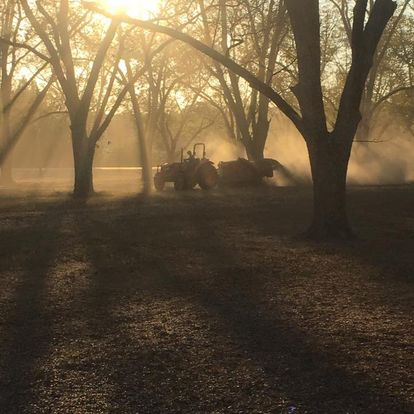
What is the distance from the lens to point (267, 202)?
1922cm

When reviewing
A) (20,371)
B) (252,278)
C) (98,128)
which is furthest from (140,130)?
(20,371)

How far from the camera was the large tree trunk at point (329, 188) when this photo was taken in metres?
10.6

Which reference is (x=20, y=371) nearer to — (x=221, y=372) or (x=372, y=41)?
(x=221, y=372)

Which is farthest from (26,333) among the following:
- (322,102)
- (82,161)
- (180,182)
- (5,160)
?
(5,160)

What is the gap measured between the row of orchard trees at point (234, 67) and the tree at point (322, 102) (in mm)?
17

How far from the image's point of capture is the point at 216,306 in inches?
246

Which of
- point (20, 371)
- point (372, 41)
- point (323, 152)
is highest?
point (372, 41)

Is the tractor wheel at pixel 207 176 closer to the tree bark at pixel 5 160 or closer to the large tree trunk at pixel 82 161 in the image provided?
the large tree trunk at pixel 82 161

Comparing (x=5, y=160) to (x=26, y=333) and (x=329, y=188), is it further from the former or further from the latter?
(x=26, y=333)

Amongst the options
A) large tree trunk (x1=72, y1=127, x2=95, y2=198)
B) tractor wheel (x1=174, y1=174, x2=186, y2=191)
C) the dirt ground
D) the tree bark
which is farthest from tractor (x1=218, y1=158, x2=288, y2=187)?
the dirt ground

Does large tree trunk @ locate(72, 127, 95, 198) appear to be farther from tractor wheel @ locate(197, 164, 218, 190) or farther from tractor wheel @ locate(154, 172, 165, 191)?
tractor wheel @ locate(154, 172, 165, 191)

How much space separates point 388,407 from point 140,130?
106 ft

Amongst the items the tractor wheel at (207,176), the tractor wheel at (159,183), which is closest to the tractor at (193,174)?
the tractor wheel at (207,176)

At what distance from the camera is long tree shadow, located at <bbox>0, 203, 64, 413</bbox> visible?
12.9ft
